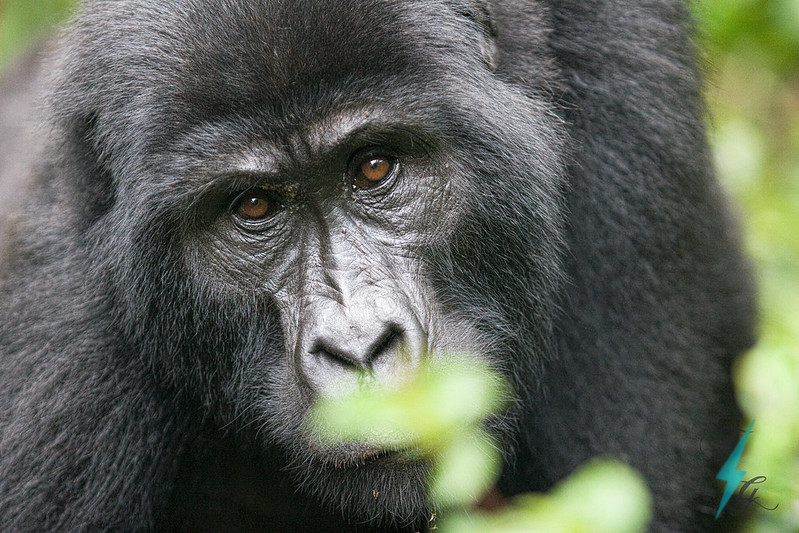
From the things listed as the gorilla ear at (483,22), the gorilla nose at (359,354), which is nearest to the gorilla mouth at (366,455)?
the gorilla nose at (359,354)

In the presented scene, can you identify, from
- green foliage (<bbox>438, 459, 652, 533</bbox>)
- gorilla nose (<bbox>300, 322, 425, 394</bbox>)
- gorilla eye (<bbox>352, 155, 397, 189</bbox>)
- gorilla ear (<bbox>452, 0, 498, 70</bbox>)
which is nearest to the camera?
green foliage (<bbox>438, 459, 652, 533</bbox>)

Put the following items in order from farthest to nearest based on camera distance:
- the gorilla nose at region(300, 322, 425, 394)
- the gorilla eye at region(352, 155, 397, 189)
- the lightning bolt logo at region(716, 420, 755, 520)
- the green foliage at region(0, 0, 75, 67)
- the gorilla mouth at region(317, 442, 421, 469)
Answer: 1. the green foliage at region(0, 0, 75, 67)
2. the lightning bolt logo at region(716, 420, 755, 520)
3. the gorilla eye at region(352, 155, 397, 189)
4. the gorilla mouth at region(317, 442, 421, 469)
5. the gorilla nose at region(300, 322, 425, 394)

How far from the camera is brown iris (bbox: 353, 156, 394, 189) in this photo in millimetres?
3594

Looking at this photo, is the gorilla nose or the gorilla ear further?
the gorilla ear

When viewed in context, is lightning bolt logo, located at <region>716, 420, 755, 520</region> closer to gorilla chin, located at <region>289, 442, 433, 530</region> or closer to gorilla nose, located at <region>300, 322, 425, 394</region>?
gorilla chin, located at <region>289, 442, 433, 530</region>

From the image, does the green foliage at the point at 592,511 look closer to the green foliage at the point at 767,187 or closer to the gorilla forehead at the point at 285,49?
the green foliage at the point at 767,187

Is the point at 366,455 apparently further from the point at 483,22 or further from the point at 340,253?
the point at 483,22

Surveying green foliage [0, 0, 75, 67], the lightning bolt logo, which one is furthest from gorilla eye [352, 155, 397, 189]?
green foliage [0, 0, 75, 67]

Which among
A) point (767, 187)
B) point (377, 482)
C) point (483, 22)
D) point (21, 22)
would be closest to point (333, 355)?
point (377, 482)

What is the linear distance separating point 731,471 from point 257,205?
2334 millimetres

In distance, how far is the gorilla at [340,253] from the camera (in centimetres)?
347

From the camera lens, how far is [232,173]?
353 centimetres

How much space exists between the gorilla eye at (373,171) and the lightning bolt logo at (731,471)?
1.89 meters

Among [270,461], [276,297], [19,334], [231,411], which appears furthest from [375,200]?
[19,334]
